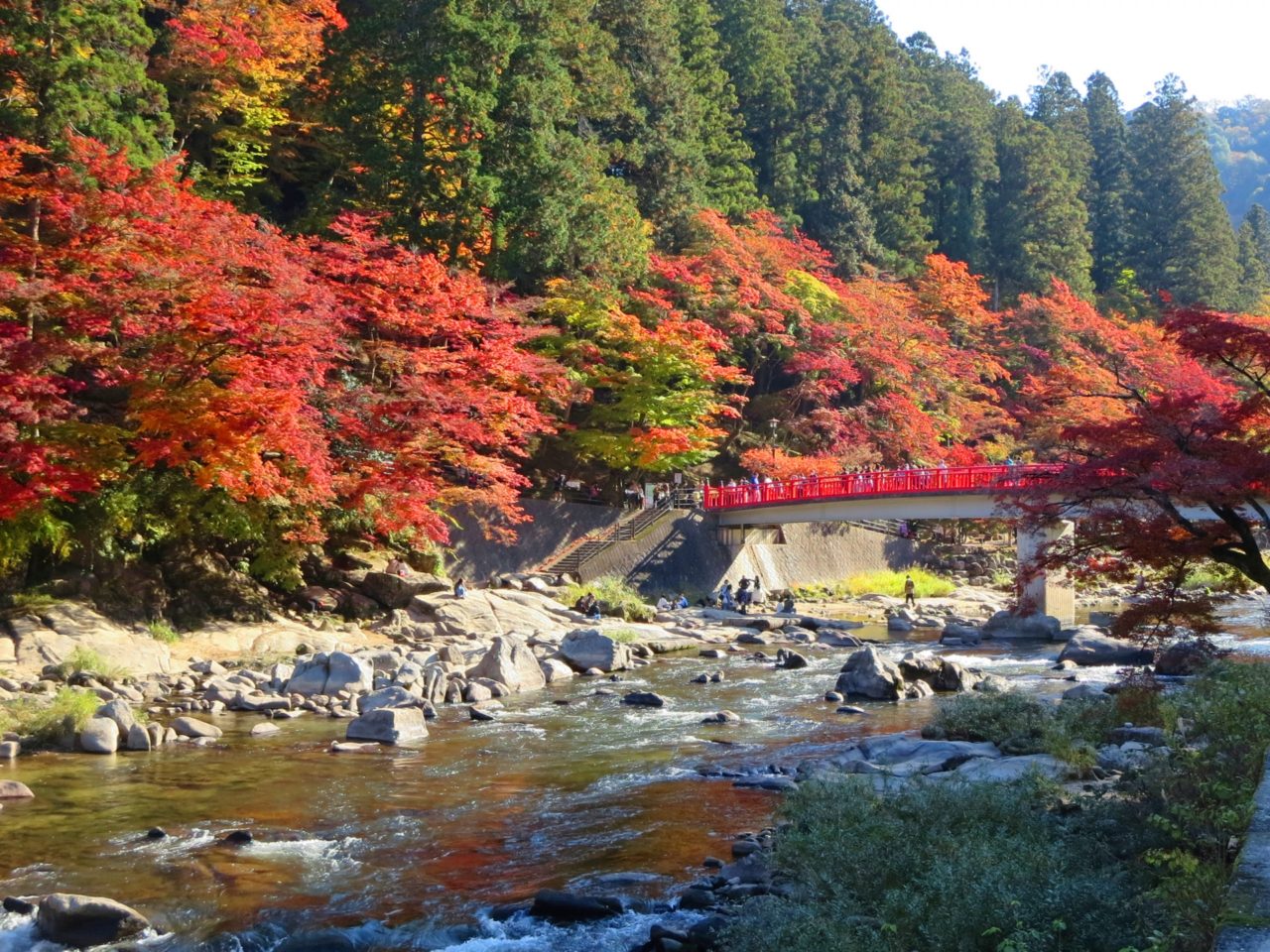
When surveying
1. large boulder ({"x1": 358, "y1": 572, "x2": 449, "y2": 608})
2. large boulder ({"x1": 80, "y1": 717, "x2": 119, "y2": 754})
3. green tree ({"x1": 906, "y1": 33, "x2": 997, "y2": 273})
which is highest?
green tree ({"x1": 906, "y1": 33, "x2": 997, "y2": 273})

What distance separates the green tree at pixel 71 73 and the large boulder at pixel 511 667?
13224mm

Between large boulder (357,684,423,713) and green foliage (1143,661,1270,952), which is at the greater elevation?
green foliage (1143,661,1270,952)

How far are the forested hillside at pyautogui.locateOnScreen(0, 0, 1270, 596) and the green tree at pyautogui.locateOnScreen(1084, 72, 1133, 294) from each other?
8.05 ft

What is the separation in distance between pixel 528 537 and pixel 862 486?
9.40 m

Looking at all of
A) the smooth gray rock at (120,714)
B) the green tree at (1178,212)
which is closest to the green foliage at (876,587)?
the smooth gray rock at (120,714)

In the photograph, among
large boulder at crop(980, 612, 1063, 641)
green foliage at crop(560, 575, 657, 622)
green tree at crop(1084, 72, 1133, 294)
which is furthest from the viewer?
green tree at crop(1084, 72, 1133, 294)

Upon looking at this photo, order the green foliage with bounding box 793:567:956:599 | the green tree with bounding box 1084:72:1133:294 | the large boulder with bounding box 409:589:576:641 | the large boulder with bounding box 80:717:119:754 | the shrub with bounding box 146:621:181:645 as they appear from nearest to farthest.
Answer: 1. the large boulder with bounding box 80:717:119:754
2. the shrub with bounding box 146:621:181:645
3. the large boulder with bounding box 409:589:576:641
4. the green foliage with bounding box 793:567:956:599
5. the green tree with bounding box 1084:72:1133:294

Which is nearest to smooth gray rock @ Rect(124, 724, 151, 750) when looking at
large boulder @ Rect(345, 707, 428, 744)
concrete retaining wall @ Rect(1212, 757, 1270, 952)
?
large boulder @ Rect(345, 707, 428, 744)

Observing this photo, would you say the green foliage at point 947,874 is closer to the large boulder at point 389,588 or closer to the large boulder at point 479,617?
the large boulder at point 479,617

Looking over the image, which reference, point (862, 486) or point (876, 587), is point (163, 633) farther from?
point (876, 587)

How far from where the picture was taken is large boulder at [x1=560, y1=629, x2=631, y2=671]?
22750 millimetres

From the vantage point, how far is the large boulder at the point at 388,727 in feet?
53.0

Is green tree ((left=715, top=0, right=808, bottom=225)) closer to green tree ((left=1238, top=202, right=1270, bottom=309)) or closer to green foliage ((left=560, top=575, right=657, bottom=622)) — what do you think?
green tree ((left=1238, top=202, right=1270, bottom=309))

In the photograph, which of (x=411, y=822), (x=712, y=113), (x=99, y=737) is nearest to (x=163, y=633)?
(x=99, y=737)
